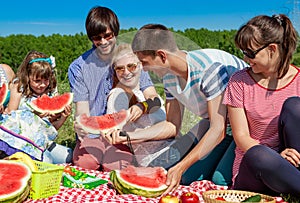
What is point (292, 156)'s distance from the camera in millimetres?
3668

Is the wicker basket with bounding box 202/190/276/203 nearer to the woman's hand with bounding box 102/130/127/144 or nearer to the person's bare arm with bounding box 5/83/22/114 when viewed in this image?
the woman's hand with bounding box 102/130/127/144

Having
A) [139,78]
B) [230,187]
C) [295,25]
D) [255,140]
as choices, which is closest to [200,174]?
[230,187]

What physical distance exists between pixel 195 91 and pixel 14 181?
5.10ft

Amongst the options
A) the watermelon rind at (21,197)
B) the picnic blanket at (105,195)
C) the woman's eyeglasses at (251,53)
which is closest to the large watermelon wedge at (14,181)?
the watermelon rind at (21,197)

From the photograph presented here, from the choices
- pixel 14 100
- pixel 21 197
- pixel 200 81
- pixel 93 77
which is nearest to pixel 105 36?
pixel 93 77

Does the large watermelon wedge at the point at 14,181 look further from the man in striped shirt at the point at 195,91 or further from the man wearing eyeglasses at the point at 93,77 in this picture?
the man in striped shirt at the point at 195,91

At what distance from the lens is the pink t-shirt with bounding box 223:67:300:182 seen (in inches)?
156

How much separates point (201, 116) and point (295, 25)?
1033 millimetres

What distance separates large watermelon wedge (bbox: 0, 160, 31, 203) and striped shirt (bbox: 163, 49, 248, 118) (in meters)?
1.30

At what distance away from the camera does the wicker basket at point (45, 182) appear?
3967 millimetres

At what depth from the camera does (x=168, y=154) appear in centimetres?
416

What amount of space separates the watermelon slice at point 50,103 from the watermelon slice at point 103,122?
0.70 metres

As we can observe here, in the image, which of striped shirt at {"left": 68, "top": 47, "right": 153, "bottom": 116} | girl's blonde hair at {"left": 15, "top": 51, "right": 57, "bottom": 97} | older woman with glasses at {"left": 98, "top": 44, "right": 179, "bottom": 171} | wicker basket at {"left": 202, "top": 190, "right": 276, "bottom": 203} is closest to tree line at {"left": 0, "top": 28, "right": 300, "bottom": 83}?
girl's blonde hair at {"left": 15, "top": 51, "right": 57, "bottom": 97}

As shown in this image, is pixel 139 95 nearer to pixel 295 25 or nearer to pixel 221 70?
pixel 221 70
